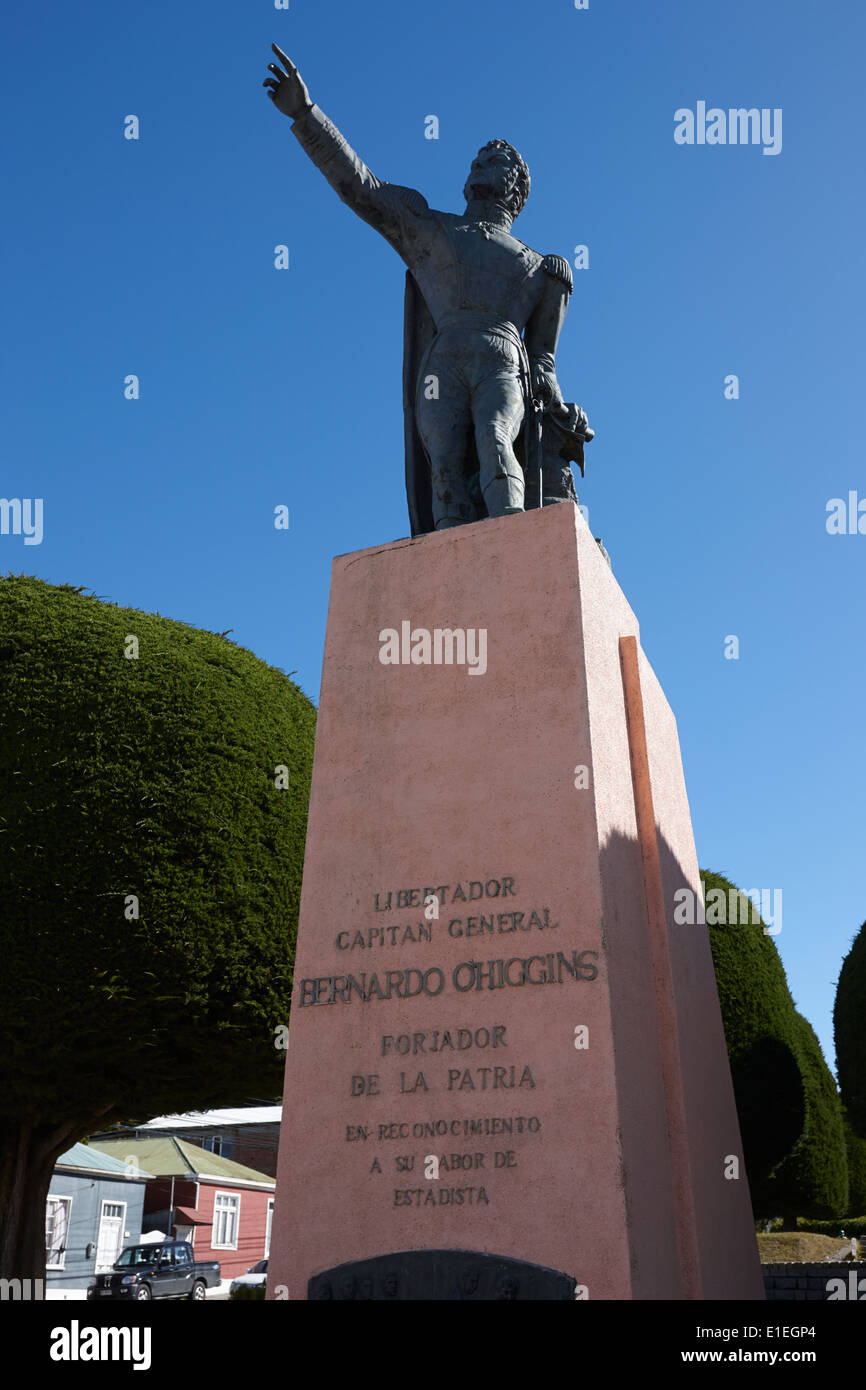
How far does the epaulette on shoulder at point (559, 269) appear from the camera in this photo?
24.0ft

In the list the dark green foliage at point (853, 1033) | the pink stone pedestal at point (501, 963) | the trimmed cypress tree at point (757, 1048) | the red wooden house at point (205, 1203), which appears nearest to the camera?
the pink stone pedestal at point (501, 963)

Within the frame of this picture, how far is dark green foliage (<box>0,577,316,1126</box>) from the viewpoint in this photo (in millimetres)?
9438

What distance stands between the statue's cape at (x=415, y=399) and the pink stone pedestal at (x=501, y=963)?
0.94 meters

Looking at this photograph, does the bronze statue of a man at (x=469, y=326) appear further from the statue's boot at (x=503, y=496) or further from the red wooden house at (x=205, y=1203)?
the red wooden house at (x=205, y=1203)

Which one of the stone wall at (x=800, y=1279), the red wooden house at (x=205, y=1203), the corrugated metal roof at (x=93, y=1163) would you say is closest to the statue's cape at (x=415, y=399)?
the stone wall at (x=800, y=1279)

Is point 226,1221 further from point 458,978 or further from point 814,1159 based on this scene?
point 458,978

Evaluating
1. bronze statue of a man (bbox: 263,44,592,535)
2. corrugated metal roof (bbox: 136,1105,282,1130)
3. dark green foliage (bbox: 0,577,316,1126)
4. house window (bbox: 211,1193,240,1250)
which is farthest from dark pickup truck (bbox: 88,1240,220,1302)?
bronze statue of a man (bbox: 263,44,592,535)

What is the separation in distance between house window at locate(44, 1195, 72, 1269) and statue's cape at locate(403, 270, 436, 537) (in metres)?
21.6

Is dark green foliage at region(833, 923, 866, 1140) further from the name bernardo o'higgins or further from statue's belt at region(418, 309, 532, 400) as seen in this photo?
the name bernardo o'higgins

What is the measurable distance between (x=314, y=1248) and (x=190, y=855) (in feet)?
18.4

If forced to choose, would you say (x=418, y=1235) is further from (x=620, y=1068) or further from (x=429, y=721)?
(x=429, y=721)

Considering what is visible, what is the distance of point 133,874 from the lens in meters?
9.66
